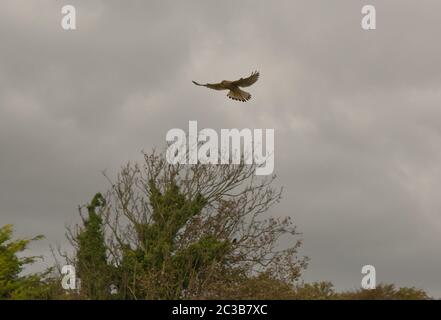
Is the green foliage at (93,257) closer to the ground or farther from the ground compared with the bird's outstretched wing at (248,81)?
closer to the ground

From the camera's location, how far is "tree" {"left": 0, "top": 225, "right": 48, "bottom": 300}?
3666 centimetres

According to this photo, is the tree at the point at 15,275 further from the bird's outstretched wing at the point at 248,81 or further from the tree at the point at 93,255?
the bird's outstretched wing at the point at 248,81

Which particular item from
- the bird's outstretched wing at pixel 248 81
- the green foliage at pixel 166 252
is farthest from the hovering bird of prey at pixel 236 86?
the green foliage at pixel 166 252

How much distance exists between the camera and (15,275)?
39.1 metres

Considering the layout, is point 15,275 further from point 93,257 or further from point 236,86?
point 236,86

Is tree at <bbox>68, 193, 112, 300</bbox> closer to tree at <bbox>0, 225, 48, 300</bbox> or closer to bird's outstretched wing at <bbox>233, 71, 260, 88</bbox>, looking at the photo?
tree at <bbox>0, 225, 48, 300</bbox>

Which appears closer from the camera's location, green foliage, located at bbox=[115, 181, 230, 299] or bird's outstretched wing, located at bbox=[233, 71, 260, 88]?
bird's outstretched wing, located at bbox=[233, 71, 260, 88]

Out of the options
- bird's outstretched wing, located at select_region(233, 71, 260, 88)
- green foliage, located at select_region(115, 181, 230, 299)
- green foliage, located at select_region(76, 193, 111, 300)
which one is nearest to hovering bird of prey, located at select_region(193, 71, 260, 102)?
bird's outstretched wing, located at select_region(233, 71, 260, 88)

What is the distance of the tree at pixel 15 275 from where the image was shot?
1443 inches
